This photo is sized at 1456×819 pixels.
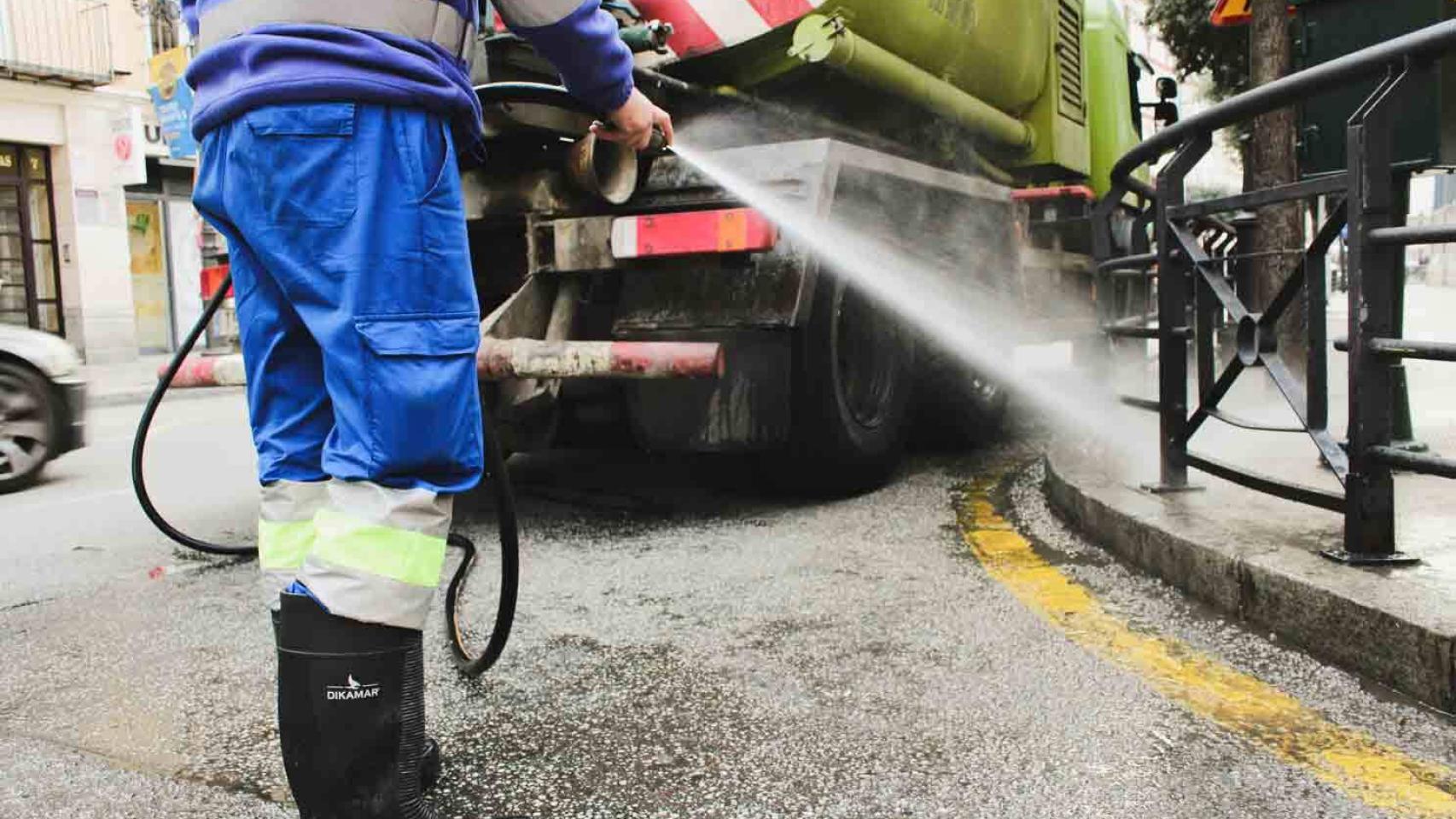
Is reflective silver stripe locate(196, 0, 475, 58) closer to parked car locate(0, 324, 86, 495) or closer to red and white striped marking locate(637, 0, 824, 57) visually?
red and white striped marking locate(637, 0, 824, 57)

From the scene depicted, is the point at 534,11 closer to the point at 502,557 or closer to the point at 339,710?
the point at 339,710

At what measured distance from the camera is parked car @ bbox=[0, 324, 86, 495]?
5.82 m

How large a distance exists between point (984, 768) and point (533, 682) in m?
1.01

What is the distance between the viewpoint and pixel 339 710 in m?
1.60

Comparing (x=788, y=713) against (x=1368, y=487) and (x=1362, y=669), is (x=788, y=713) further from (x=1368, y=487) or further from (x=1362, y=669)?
(x=1368, y=487)

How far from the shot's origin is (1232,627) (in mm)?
2830

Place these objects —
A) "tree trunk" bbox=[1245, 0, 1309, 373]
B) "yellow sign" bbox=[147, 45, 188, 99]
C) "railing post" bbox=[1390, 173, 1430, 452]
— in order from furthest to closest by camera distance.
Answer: "yellow sign" bbox=[147, 45, 188, 99] < "tree trunk" bbox=[1245, 0, 1309, 373] < "railing post" bbox=[1390, 173, 1430, 452]

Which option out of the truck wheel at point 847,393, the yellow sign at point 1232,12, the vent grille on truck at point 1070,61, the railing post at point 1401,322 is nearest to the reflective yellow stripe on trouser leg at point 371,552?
the railing post at point 1401,322

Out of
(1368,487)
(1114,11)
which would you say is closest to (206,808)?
(1368,487)

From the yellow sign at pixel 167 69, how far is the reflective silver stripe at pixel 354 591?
609 inches

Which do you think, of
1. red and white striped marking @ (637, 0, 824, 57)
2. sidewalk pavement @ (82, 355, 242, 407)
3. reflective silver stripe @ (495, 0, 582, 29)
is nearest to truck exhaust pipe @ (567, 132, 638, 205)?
red and white striped marking @ (637, 0, 824, 57)

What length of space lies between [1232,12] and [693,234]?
513 centimetres

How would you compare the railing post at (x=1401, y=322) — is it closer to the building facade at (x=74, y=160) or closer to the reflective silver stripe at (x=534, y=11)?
the reflective silver stripe at (x=534, y=11)

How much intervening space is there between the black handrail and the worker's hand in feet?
5.59
